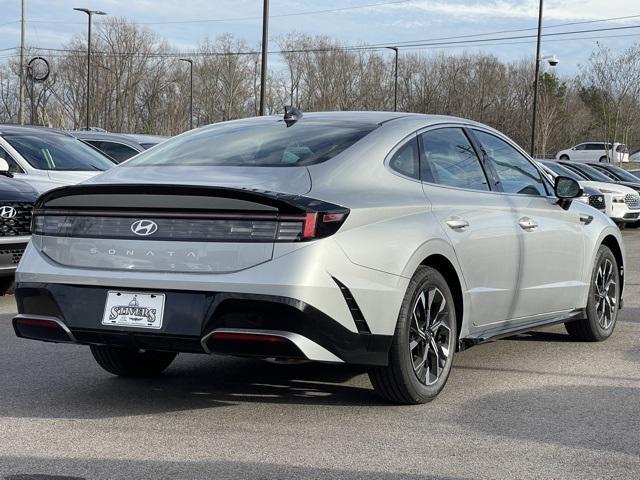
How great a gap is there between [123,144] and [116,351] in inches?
437

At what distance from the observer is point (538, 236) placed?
6.44m

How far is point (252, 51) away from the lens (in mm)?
85875

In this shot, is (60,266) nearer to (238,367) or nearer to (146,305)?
(146,305)

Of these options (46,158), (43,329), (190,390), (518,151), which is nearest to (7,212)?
(46,158)

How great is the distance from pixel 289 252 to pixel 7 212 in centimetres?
564

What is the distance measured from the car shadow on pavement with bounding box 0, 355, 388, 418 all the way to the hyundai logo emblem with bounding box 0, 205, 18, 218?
360 centimetres

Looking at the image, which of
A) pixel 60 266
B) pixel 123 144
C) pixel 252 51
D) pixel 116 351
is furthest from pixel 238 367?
pixel 252 51

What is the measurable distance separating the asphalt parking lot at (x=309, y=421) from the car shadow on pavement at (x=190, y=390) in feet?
0.04

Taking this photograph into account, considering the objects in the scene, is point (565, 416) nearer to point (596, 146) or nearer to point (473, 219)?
point (473, 219)

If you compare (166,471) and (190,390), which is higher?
(166,471)

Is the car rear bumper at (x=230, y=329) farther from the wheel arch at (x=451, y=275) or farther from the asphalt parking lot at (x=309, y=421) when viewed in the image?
the wheel arch at (x=451, y=275)

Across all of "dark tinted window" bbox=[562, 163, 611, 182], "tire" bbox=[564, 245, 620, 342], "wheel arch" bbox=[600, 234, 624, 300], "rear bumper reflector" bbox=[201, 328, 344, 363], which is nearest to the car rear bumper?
"rear bumper reflector" bbox=[201, 328, 344, 363]

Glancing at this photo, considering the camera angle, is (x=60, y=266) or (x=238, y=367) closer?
(x=60, y=266)

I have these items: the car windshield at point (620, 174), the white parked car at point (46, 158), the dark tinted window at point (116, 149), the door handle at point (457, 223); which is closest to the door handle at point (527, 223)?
the door handle at point (457, 223)
